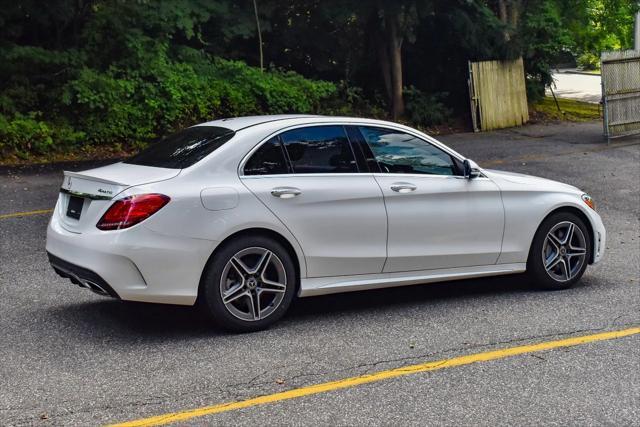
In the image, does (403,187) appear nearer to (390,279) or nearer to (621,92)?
(390,279)

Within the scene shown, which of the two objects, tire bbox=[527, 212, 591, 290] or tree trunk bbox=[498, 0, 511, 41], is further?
tree trunk bbox=[498, 0, 511, 41]

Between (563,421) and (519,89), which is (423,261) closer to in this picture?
(563,421)

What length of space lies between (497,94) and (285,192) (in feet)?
58.9

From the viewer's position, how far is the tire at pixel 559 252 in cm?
820

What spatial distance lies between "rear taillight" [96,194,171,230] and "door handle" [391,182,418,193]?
6.26 ft

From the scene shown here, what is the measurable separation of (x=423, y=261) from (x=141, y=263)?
2395 millimetres

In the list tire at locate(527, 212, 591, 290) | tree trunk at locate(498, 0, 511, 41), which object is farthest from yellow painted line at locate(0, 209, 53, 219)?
tree trunk at locate(498, 0, 511, 41)

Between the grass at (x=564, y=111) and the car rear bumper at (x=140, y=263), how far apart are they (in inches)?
791

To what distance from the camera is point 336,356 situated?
6.29 metres

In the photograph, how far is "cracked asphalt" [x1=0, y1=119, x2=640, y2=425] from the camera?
5.31 metres

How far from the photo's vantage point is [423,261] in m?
7.52

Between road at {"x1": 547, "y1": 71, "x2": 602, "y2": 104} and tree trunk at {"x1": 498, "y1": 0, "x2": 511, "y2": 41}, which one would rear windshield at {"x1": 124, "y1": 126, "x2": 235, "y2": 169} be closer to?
tree trunk at {"x1": 498, "y1": 0, "x2": 511, "y2": 41}

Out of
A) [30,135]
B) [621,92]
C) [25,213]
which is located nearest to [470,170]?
[25,213]

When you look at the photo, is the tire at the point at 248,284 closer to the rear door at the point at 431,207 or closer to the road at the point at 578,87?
the rear door at the point at 431,207
